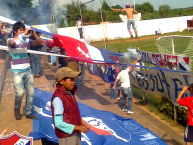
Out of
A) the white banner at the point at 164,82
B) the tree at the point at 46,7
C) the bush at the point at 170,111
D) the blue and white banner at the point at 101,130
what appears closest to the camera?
the blue and white banner at the point at 101,130

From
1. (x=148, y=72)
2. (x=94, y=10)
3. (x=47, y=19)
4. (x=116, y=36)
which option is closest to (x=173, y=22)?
(x=116, y=36)

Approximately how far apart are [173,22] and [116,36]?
7382 mm

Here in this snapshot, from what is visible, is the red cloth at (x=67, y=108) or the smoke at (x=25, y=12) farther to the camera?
the smoke at (x=25, y=12)

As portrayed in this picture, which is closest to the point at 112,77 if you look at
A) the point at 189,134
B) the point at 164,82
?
the point at 164,82

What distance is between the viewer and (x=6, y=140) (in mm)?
3039

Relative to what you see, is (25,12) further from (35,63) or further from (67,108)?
(67,108)

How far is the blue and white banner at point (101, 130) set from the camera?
4535 mm

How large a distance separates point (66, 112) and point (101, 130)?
2295 millimetres

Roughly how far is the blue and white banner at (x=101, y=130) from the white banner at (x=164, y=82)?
127 centimetres

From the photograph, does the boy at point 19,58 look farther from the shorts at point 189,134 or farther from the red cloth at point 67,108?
the shorts at point 189,134

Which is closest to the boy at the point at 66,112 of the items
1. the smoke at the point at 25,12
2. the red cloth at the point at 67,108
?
the red cloth at the point at 67,108

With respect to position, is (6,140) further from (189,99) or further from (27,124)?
(189,99)

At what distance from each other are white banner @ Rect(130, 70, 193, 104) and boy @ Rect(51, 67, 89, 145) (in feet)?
10.7

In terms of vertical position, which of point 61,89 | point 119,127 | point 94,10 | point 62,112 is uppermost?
point 94,10
